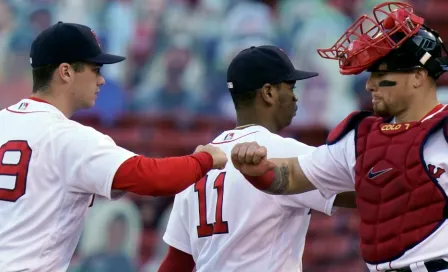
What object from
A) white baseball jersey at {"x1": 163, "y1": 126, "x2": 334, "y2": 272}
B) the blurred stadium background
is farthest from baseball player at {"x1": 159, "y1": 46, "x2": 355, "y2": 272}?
the blurred stadium background

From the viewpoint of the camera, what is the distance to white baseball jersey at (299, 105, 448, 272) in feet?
12.1

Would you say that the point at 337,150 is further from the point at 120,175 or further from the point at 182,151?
the point at 182,151

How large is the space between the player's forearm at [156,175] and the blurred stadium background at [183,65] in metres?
5.17

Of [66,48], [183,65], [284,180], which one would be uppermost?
[66,48]

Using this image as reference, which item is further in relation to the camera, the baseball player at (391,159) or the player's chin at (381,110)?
the player's chin at (381,110)

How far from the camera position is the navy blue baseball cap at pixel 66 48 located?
14.0 ft

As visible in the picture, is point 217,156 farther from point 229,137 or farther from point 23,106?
point 23,106

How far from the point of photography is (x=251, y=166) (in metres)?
4.03

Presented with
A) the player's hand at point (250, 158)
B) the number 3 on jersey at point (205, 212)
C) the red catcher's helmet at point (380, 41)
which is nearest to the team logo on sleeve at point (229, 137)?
the number 3 on jersey at point (205, 212)

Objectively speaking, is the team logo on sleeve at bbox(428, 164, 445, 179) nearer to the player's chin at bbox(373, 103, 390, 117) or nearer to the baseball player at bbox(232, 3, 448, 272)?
the baseball player at bbox(232, 3, 448, 272)

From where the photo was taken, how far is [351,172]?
401 cm

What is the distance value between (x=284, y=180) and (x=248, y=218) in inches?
11.1

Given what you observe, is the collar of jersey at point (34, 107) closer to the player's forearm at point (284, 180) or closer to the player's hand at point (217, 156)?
the player's hand at point (217, 156)

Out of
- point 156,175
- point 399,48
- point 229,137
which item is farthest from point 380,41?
point 156,175
